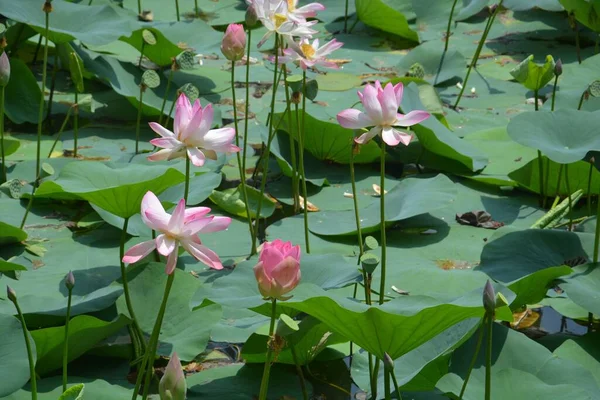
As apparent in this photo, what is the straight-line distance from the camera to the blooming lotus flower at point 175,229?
4.27 feet

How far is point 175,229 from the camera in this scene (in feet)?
4.29

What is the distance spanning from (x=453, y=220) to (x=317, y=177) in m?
0.55

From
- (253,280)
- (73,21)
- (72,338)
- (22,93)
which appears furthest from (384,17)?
(72,338)

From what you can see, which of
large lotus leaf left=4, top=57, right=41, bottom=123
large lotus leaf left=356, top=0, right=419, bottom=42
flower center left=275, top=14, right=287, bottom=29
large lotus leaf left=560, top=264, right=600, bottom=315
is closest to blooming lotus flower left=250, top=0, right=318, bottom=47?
flower center left=275, top=14, right=287, bottom=29

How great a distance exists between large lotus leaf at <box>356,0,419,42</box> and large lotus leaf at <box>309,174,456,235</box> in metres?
1.82

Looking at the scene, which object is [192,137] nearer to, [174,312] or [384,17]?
[174,312]

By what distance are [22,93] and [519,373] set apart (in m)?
2.40

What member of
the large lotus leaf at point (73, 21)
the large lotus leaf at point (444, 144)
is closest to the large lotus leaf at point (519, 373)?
the large lotus leaf at point (444, 144)

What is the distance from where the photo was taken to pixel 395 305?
1640 millimetres


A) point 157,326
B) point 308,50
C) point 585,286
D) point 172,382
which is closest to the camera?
point 172,382

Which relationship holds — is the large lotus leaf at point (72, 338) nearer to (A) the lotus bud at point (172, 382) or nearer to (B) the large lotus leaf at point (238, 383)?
(B) the large lotus leaf at point (238, 383)

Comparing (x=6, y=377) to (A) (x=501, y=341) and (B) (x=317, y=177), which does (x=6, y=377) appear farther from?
(B) (x=317, y=177)

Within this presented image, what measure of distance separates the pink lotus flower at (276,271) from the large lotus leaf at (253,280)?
351 mm

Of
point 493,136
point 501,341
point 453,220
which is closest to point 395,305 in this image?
point 501,341
